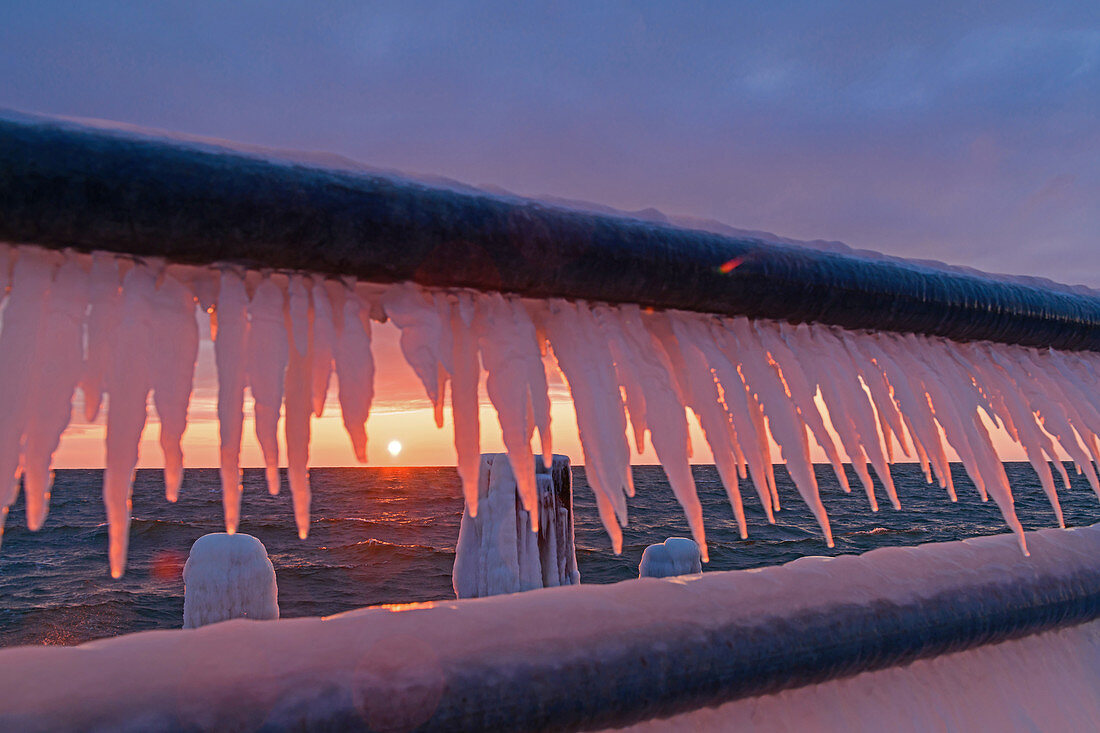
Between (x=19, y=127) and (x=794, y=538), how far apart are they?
24718mm

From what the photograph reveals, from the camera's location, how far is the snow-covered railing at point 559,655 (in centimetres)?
55

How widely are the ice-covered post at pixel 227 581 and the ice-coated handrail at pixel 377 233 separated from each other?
3.00 metres

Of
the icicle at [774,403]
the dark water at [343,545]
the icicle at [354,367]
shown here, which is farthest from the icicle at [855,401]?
the dark water at [343,545]

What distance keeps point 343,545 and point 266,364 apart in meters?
24.7

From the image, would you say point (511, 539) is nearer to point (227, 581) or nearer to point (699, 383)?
point (227, 581)

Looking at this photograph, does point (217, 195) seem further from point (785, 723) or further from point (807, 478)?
point (785, 723)

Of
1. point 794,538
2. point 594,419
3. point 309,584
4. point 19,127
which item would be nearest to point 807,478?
point 594,419

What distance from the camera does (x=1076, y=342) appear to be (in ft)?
3.82

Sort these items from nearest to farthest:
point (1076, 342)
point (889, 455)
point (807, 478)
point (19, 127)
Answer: point (19, 127), point (807, 478), point (889, 455), point (1076, 342)

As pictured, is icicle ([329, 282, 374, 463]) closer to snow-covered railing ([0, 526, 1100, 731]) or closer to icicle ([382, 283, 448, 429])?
icicle ([382, 283, 448, 429])

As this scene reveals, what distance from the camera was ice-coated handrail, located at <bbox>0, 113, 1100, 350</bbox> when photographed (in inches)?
19.6

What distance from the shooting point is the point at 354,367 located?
0.62 metres

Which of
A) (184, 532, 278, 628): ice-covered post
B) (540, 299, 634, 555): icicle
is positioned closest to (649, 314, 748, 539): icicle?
(540, 299, 634, 555): icicle

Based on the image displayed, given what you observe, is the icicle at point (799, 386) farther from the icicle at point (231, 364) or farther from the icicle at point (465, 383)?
the icicle at point (231, 364)
